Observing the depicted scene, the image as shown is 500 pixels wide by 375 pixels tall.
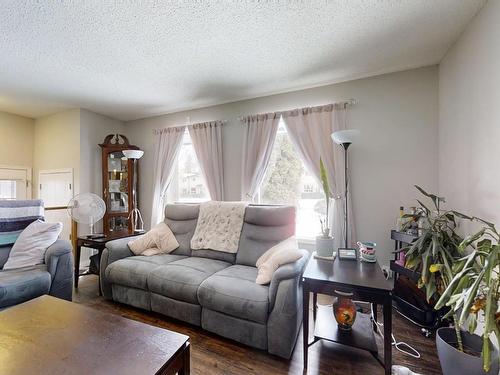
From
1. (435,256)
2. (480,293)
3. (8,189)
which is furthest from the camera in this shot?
(8,189)

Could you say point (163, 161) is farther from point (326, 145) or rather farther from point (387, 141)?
point (387, 141)

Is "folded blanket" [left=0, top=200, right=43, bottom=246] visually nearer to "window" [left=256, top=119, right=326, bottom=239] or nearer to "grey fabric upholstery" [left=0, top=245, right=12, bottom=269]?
"grey fabric upholstery" [left=0, top=245, right=12, bottom=269]

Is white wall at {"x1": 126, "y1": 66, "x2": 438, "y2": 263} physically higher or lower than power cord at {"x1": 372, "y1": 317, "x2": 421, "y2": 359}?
higher

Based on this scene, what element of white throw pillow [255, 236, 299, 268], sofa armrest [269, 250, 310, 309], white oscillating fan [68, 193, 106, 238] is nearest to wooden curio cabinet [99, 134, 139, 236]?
white oscillating fan [68, 193, 106, 238]

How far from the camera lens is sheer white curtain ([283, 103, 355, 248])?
2.65m

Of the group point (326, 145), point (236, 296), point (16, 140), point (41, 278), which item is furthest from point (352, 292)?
point (16, 140)

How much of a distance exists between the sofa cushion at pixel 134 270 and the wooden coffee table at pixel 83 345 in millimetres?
768

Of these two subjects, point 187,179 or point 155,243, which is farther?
point 187,179

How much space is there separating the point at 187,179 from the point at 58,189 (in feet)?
6.89

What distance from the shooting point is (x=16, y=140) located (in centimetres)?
380

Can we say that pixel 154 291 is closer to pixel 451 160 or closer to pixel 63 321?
pixel 63 321

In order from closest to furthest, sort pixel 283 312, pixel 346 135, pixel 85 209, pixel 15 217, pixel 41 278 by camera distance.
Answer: pixel 283 312, pixel 41 278, pixel 346 135, pixel 15 217, pixel 85 209

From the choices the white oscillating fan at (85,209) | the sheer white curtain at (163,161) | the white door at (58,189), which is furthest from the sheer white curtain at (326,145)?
the white door at (58,189)

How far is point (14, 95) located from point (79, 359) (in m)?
3.74
